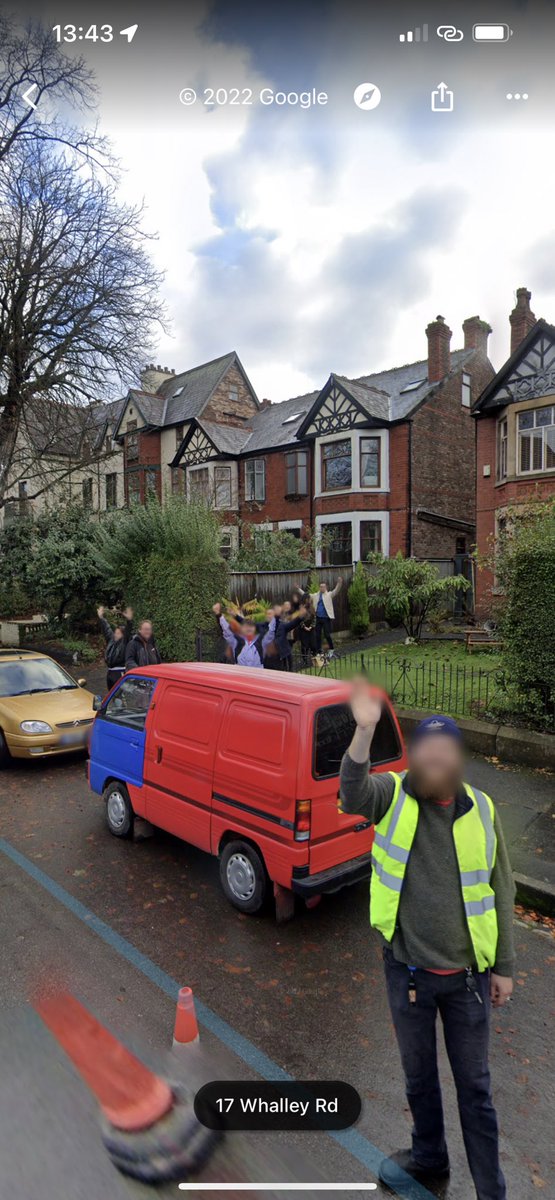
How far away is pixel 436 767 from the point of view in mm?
2354

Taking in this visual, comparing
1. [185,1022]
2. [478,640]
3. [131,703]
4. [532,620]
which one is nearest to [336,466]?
[478,640]

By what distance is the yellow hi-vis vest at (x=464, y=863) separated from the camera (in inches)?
93.4

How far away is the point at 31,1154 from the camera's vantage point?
270cm

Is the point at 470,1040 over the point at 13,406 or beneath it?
beneath

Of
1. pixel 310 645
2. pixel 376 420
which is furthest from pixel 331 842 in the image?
pixel 376 420

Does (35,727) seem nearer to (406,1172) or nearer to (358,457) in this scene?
(406,1172)

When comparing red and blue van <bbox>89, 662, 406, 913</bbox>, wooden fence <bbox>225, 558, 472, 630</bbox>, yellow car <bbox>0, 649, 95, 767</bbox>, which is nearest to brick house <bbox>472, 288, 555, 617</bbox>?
→ wooden fence <bbox>225, 558, 472, 630</bbox>

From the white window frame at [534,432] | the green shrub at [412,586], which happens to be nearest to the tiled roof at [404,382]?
the white window frame at [534,432]

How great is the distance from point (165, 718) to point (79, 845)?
1.78 meters

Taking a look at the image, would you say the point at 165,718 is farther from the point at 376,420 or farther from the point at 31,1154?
the point at 376,420

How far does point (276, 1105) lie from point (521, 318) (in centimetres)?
2311

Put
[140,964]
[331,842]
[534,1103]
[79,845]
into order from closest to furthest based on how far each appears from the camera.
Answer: [534,1103], [140,964], [331,842], [79,845]

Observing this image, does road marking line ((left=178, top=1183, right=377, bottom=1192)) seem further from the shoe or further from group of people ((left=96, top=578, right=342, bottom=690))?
group of people ((left=96, top=578, right=342, bottom=690))

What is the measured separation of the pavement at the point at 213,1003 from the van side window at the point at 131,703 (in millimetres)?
1251
